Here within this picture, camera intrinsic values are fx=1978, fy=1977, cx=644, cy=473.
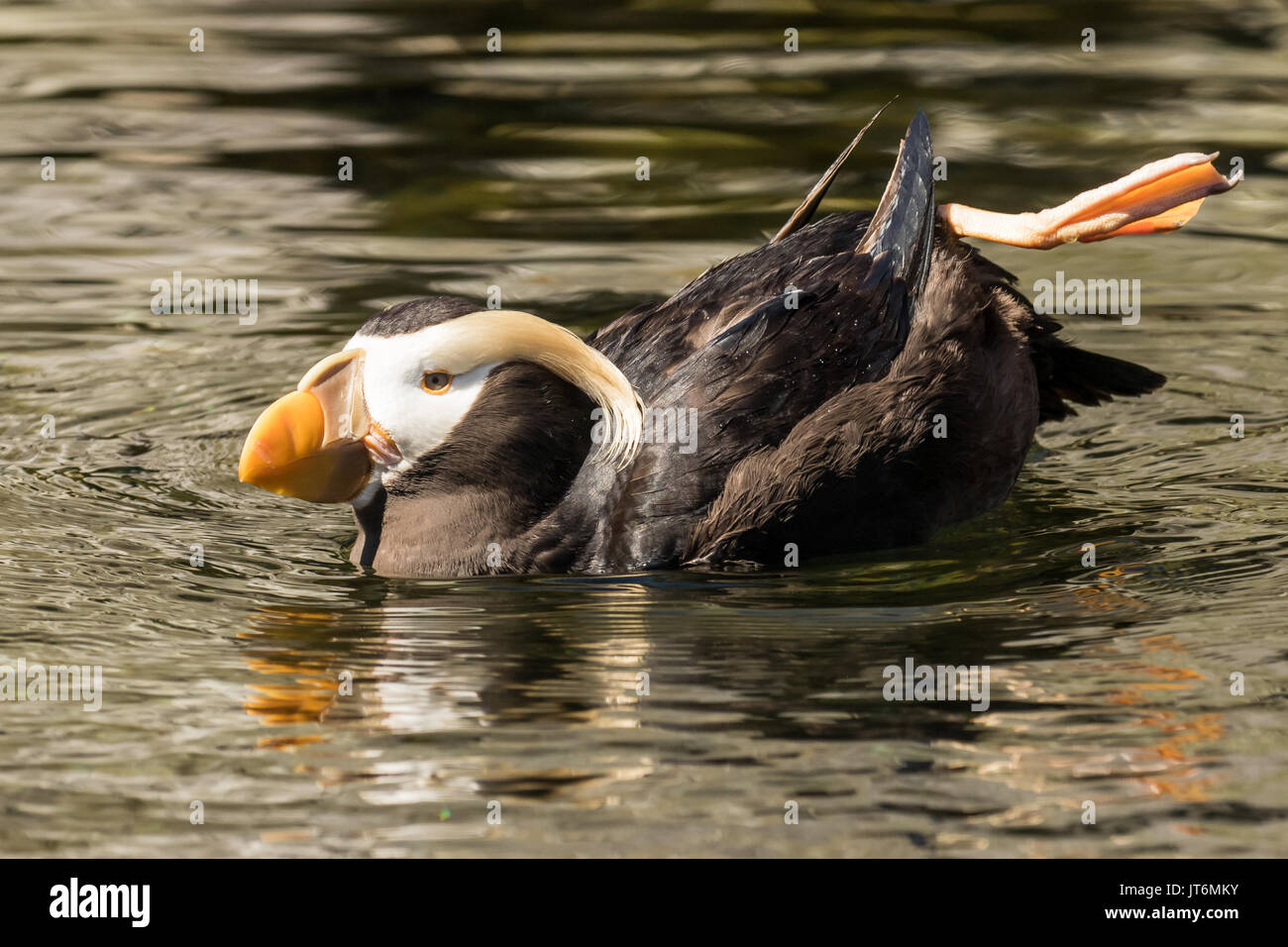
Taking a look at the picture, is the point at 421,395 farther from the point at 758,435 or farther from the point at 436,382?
the point at 758,435

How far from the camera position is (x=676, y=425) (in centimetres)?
602

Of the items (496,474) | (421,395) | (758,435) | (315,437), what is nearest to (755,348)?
(758,435)

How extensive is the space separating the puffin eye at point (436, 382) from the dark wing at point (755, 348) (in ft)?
1.68

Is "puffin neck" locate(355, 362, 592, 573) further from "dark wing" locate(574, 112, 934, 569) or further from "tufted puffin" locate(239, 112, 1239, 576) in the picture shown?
"dark wing" locate(574, 112, 934, 569)

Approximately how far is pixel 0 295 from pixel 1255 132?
6577 millimetres

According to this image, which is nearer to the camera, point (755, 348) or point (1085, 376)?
point (755, 348)

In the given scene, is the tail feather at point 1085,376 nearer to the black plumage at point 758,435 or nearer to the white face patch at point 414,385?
the black plumage at point 758,435


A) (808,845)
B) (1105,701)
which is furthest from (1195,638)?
(808,845)

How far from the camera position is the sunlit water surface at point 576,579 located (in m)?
4.55

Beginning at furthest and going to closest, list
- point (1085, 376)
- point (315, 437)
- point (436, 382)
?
point (1085, 376)
point (436, 382)
point (315, 437)

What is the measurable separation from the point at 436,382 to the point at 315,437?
402 millimetres

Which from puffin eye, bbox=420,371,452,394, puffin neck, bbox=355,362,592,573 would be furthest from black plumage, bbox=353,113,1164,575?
puffin eye, bbox=420,371,452,394

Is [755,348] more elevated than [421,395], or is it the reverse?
[755,348]

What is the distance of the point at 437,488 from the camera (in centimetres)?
615
